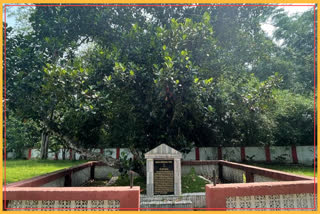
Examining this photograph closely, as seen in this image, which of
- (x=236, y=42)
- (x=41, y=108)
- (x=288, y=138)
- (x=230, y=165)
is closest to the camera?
(x=41, y=108)

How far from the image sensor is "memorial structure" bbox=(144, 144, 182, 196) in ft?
20.7

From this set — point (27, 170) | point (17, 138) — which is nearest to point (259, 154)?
point (27, 170)

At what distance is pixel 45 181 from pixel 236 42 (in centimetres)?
1006

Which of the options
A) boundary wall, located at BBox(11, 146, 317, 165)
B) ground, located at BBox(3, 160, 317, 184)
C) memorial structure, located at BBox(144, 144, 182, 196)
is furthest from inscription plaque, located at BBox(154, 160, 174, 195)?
boundary wall, located at BBox(11, 146, 317, 165)

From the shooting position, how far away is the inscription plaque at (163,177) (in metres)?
6.32

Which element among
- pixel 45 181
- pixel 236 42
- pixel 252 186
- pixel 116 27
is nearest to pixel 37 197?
pixel 45 181

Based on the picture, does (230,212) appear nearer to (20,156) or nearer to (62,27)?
(62,27)

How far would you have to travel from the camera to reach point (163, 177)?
6.39m

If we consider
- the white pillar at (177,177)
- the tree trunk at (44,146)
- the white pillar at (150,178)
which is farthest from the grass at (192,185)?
the tree trunk at (44,146)

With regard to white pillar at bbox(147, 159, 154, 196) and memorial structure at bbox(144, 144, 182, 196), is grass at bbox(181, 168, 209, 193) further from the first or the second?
white pillar at bbox(147, 159, 154, 196)

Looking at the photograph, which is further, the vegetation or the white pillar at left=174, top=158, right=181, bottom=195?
the vegetation

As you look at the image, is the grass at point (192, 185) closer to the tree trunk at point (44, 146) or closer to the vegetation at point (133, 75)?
the vegetation at point (133, 75)

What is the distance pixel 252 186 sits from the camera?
442 cm

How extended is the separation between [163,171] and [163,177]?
0.17 meters
